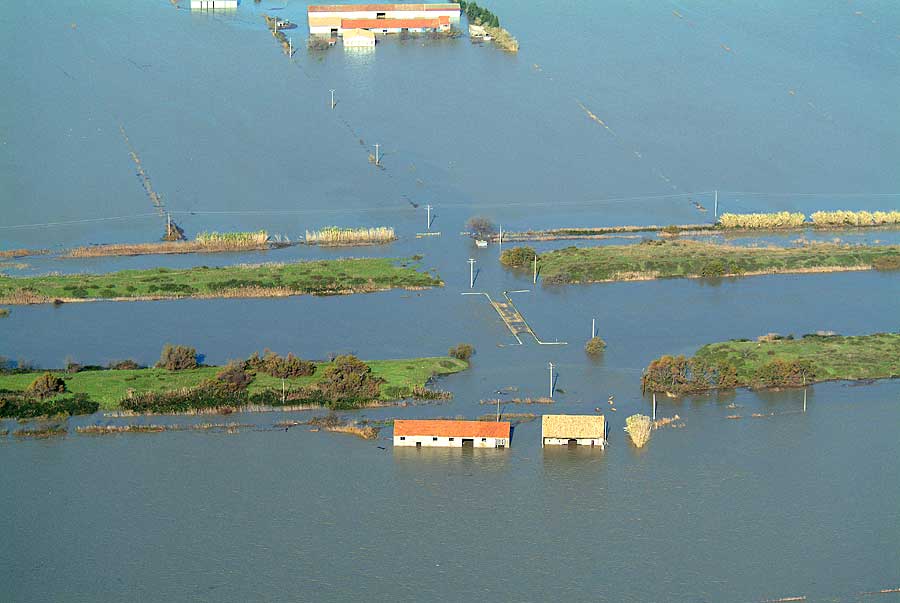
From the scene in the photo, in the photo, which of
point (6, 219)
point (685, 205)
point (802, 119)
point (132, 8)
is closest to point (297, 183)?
point (6, 219)

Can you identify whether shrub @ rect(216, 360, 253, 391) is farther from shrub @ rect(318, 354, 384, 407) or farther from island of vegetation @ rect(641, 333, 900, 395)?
island of vegetation @ rect(641, 333, 900, 395)

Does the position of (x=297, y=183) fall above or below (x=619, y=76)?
below

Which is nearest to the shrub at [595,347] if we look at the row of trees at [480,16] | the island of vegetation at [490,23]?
the island of vegetation at [490,23]

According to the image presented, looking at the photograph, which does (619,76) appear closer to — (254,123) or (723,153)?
(723,153)

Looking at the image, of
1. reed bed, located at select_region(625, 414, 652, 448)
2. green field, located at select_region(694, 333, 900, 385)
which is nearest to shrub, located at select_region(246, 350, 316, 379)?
reed bed, located at select_region(625, 414, 652, 448)

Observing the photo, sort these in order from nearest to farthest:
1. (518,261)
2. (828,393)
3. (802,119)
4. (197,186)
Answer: (828,393) < (518,261) < (197,186) < (802,119)

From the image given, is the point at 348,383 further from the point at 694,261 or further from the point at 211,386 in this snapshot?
the point at 694,261

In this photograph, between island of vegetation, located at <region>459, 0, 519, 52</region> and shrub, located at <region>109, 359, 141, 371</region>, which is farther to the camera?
island of vegetation, located at <region>459, 0, 519, 52</region>
